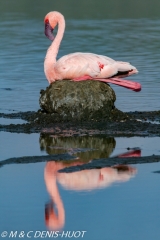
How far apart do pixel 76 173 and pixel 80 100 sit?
3.50 m

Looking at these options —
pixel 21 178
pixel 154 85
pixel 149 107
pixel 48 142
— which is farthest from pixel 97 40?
pixel 21 178

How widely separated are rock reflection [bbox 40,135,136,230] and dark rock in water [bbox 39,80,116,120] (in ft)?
4.35

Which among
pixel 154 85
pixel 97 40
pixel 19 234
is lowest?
pixel 19 234

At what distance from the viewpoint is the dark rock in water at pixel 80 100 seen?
13336 millimetres

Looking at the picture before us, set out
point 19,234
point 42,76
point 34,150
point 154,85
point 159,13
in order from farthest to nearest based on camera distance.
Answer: point 159,13, point 42,76, point 154,85, point 34,150, point 19,234

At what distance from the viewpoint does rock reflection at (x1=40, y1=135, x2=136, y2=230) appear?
8.62m

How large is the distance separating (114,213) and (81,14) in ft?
104

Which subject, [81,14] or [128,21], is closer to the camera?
[128,21]

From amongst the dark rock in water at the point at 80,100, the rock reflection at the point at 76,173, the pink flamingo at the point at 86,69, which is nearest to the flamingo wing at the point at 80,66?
the pink flamingo at the point at 86,69

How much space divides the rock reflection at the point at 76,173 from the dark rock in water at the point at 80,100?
52.2 inches

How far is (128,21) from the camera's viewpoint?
3538 centimetres

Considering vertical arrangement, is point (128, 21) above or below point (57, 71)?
above

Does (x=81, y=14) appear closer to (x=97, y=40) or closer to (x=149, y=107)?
(x=97, y=40)

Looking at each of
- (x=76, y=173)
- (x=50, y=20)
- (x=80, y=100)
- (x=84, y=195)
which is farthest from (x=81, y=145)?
(x=50, y=20)
